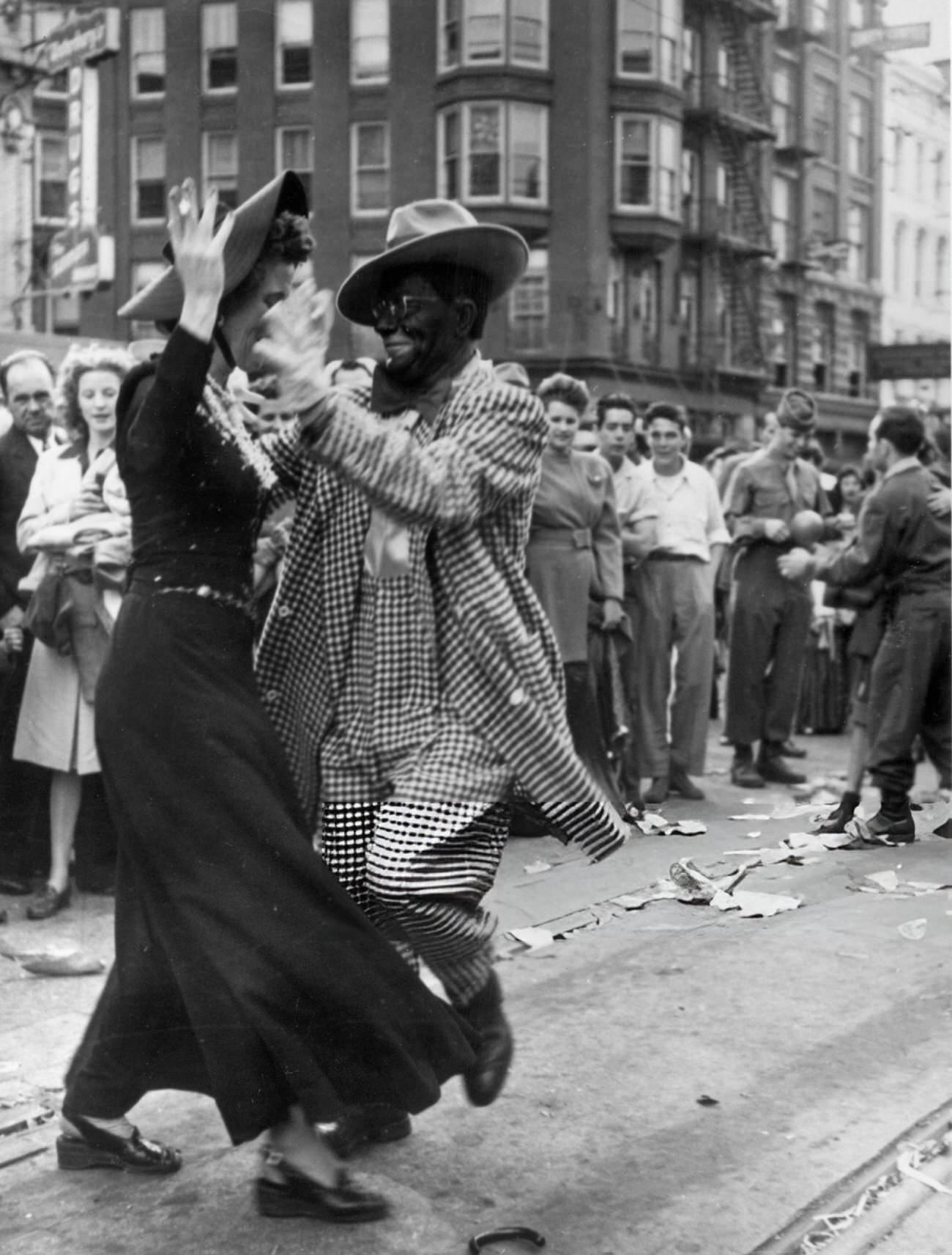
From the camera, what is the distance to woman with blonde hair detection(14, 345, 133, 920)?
16.5 feet

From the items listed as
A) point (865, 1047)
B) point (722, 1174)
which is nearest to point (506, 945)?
point (865, 1047)

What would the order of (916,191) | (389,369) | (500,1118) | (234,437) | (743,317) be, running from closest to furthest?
(234,437), (389,369), (500,1118), (916,191), (743,317)

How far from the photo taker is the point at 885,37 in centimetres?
473

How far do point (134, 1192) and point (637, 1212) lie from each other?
0.99m

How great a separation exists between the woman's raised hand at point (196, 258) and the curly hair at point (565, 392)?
405cm

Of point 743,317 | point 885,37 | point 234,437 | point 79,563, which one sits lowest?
point 79,563

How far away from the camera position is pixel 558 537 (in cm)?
686

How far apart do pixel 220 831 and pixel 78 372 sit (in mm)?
2573

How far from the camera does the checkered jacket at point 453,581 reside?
2.87m

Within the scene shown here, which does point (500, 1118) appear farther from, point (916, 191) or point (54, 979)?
point (916, 191)

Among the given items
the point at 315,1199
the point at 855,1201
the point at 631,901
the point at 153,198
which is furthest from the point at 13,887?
the point at 855,1201

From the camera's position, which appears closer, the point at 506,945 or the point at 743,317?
the point at 506,945

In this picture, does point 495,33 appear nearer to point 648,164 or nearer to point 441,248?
point 648,164

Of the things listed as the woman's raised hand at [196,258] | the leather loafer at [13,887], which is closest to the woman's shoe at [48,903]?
the leather loafer at [13,887]
